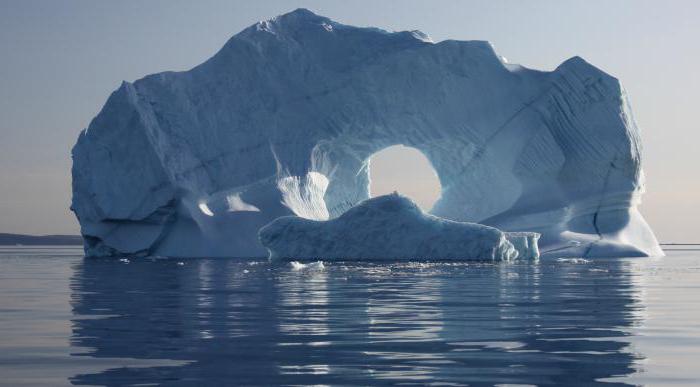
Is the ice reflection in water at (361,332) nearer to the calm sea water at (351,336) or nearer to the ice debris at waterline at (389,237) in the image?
the calm sea water at (351,336)

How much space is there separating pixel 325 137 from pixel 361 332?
21.7 metres

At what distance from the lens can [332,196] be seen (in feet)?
102

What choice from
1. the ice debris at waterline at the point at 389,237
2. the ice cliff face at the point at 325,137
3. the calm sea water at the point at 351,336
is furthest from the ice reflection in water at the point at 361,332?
the ice cliff face at the point at 325,137

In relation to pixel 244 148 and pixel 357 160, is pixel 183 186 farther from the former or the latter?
pixel 357 160

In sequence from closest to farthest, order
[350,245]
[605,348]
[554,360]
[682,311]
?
[554,360] → [605,348] → [682,311] → [350,245]

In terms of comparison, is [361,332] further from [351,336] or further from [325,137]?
[325,137]

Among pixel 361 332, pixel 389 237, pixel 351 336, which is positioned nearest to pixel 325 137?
pixel 389 237

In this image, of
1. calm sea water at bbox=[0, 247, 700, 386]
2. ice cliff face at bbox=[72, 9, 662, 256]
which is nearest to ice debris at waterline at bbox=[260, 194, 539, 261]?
ice cliff face at bbox=[72, 9, 662, 256]

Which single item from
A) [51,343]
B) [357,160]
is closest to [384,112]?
[357,160]

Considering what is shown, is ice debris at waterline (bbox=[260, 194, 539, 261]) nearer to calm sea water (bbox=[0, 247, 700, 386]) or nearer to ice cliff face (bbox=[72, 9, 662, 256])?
ice cliff face (bbox=[72, 9, 662, 256])

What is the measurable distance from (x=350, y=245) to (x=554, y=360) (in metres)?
17.1

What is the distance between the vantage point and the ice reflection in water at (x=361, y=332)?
4.26 m

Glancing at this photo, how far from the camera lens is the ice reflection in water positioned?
168 inches

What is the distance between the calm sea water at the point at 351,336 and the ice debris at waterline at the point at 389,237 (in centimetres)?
1003
